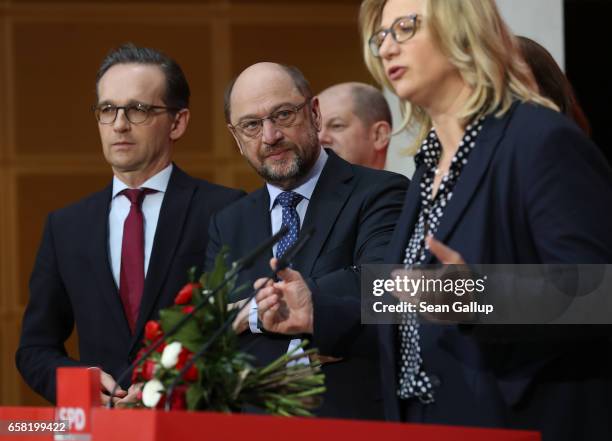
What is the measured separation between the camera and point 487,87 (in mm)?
1998

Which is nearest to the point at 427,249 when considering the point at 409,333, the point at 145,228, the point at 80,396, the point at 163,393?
the point at 409,333

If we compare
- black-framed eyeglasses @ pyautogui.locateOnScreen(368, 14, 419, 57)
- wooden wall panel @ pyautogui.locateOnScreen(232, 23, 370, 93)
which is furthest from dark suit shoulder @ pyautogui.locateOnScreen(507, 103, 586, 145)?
wooden wall panel @ pyautogui.locateOnScreen(232, 23, 370, 93)

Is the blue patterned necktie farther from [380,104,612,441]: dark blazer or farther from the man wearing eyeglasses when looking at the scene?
[380,104,612,441]: dark blazer

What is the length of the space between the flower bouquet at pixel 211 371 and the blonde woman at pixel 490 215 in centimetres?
25

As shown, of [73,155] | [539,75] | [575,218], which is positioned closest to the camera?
[575,218]

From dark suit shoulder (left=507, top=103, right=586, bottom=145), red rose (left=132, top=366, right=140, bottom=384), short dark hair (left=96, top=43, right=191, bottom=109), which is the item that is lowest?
red rose (left=132, top=366, right=140, bottom=384)

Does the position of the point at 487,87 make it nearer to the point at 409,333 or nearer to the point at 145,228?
the point at 409,333

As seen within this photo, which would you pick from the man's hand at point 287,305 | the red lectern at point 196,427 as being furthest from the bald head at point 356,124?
the red lectern at point 196,427

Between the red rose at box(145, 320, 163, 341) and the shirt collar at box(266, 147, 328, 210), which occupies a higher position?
the shirt collar at box(266, 147, 328, 210)

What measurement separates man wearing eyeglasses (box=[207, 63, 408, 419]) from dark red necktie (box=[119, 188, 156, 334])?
21 centimetres

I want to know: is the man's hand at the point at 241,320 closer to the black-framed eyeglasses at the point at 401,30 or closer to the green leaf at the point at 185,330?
the green leaf at the point at 185,330

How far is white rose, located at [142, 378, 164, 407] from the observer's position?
181 centimetres

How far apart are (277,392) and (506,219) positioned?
0.49m

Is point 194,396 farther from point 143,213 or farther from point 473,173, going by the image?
point 143,213
